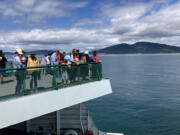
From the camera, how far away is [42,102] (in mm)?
7406

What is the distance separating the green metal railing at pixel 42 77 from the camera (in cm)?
682

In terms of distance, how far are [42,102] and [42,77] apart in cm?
103

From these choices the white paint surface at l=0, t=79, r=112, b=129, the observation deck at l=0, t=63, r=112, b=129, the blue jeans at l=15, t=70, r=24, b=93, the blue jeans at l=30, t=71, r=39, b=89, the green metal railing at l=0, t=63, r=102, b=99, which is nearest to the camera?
the white paint surface at l=0, t=79, r=112, b=129

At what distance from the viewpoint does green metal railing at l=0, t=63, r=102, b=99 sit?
6824 mm

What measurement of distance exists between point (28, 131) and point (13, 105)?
22.2 ft

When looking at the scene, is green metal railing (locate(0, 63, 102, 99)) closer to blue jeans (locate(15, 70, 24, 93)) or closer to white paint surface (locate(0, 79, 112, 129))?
blue jeans (locate(15, 70, 24, 93))

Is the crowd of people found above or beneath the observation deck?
above

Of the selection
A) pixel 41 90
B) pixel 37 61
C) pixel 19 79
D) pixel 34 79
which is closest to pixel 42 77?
pixel 34 79

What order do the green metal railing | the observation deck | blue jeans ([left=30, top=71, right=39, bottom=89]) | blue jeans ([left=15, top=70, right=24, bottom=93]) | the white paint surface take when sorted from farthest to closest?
blue jeans ([left=30, top=71, right=39, bottom=89]) → blue jeans ([left=15, top=70, right=24, bottom=93]) → the green metal railing → the observation deck → the white paint surface

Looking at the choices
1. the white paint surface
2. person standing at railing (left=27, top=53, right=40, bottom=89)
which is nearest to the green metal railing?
person standing at railing (left=27, top=53, right=40, bottom=89)

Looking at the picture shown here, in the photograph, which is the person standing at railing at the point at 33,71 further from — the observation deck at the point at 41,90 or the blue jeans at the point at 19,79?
the blue jeans at the point at 19,79

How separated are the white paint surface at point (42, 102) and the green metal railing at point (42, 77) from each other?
9.9 inches

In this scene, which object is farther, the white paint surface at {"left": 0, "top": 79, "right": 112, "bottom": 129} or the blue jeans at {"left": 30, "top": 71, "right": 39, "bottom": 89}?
the blue jeans at {"left": 30, "top": 71, "right": 39, "bottom": 89}

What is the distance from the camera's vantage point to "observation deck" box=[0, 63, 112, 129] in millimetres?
6537
